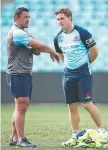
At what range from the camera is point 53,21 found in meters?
18.0

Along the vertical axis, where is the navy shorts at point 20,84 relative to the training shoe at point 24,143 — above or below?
above

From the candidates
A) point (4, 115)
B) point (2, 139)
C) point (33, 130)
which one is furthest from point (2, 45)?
point (2, 139)

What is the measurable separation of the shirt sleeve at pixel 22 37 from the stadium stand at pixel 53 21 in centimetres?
1000

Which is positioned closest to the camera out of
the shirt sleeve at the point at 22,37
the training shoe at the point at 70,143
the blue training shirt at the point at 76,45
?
the shirt sleeve at the point at 22,37

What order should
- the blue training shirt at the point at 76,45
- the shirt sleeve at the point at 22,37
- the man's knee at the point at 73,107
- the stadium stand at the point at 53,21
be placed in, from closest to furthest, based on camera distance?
the shirt sleeve at the point at 22,37 → the blue training shirt at the point at 76,45 → the man's knee at the point at 73,107 → the stadium stand at the point at 53,21

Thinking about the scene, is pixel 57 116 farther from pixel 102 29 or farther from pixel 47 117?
pixel 102 29

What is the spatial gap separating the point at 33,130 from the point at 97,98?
299 inches

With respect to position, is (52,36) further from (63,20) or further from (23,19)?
(23,19)

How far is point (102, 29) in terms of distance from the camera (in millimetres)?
17719

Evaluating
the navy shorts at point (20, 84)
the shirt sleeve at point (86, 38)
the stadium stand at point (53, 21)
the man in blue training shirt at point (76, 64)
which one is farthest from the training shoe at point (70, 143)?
the stadium stand at point (53, 21)

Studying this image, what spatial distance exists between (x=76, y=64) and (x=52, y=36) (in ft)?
33.6

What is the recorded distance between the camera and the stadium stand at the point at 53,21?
1753 centimetres

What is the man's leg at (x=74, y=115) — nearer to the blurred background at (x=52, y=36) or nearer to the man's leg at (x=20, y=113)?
the man's leg at (x=20, y=113)

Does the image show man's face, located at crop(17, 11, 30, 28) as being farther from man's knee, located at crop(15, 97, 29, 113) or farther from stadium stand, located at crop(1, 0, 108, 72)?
stadium stand, located at crop(1, 0, 108, 72)
